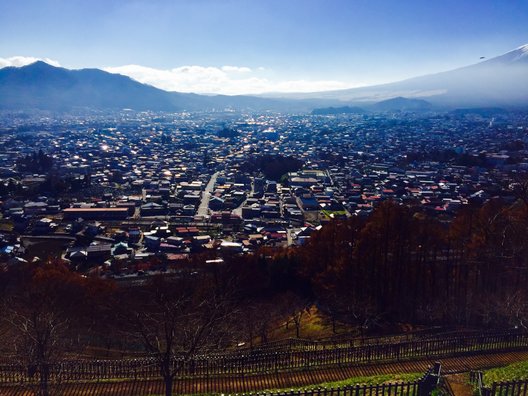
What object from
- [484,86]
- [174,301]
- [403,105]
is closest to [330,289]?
[174,301]

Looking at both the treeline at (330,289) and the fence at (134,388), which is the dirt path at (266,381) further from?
the treeline at (330,289)

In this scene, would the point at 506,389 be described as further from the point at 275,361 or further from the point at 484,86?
the point at 484,86

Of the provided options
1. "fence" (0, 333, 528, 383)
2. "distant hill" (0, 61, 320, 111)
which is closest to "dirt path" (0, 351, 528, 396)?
"fence" (0, 333, 528, 383)

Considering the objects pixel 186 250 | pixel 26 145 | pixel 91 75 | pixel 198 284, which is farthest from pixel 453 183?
pixel 91 75

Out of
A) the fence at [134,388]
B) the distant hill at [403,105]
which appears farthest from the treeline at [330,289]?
the distant hill at [403,105]

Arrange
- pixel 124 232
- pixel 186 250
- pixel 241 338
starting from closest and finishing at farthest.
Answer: pixel 241 338 → pixel 186 250 → pixel 124 232

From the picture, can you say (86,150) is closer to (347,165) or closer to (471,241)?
(347,165)
